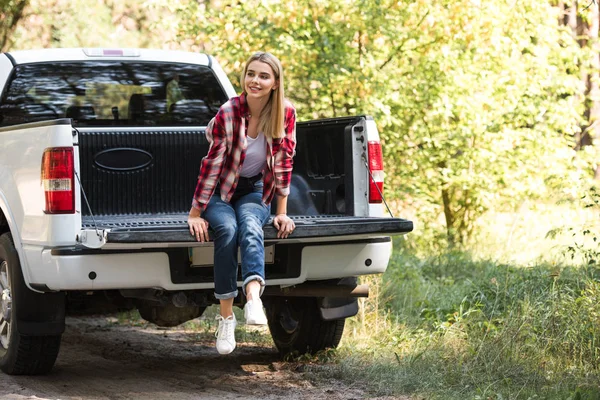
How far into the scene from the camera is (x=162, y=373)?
20.6 feet

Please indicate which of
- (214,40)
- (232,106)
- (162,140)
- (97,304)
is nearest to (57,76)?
(162,140)

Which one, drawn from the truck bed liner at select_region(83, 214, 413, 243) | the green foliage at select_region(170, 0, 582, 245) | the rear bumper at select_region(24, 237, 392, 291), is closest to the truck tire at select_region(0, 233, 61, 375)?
the rear bumper at select_region(24, 237, 392, 291)

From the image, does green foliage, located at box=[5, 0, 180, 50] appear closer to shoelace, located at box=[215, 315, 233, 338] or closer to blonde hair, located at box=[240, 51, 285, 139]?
blonde hair, located at box=[240, 51, 285, 139]

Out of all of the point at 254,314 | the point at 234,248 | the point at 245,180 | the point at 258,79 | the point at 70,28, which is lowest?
the point at 254,314

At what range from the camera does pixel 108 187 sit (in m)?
6.09

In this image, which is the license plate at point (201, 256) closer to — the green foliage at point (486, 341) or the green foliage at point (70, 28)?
the green foliage at point (486, 341)

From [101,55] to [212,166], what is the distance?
2.19 metres

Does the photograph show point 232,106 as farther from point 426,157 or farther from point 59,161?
point 426,157

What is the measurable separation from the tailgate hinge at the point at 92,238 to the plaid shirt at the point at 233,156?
56 centimetres

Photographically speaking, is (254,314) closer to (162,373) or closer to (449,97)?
(162,373)

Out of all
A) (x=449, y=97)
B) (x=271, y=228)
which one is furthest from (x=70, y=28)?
(x=271, y=228)

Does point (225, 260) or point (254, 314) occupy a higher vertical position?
point (225, 260)

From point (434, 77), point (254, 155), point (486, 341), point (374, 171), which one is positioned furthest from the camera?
point (434, 77)

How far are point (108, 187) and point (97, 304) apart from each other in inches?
34.7
